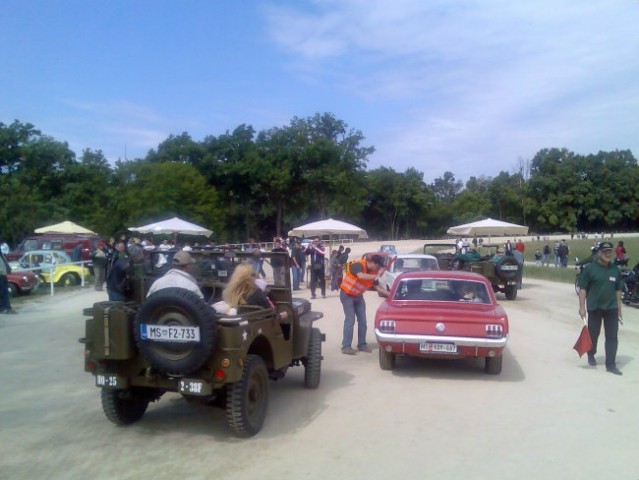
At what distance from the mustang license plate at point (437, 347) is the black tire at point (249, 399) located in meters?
2.90

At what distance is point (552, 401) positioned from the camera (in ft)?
24.9

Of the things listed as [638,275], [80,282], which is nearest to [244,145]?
[80,282]

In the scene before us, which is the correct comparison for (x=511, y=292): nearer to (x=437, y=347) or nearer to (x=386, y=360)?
(x=386, y=360)

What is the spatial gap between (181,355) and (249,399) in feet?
3.15

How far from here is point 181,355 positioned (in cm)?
573

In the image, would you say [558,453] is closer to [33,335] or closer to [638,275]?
[33,335]

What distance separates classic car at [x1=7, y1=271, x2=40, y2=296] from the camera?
746 inches

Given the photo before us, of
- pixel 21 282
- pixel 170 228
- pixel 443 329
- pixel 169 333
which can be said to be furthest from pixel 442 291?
pixel 170 228

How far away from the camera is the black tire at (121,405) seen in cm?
628

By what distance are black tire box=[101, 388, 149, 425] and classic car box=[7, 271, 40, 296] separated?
14264 millimetres

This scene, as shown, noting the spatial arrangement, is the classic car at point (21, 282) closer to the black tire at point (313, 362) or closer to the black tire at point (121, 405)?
the black tire at point (313, 362)

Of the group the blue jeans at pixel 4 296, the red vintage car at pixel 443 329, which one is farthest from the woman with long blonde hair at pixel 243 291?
the blue jeans at pixel 4 296

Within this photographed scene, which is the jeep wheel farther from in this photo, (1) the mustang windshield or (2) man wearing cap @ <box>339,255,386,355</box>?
(1) the mustang windshield

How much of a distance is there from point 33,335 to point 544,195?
92.7 meters
